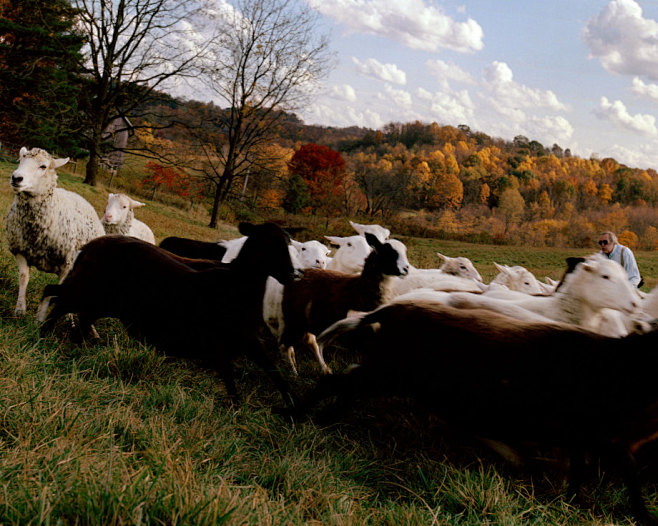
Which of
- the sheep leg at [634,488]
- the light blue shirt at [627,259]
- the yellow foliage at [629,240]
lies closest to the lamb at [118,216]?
the sheep leg at [634,488]

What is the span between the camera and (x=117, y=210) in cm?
755

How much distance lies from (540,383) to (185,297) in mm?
3021

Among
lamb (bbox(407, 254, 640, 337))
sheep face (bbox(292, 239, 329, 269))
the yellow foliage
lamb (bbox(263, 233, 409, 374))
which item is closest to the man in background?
lamb (bbox(407, 254, 640, 337))

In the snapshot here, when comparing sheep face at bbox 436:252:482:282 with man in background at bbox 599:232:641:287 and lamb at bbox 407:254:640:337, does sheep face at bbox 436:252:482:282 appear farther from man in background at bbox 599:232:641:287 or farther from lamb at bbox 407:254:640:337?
lamb at bbox 407:254:640:337

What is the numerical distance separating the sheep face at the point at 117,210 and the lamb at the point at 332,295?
370 centimetres

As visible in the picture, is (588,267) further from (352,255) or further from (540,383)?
(352,255)

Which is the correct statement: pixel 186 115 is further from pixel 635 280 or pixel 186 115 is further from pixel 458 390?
pixel 458 390

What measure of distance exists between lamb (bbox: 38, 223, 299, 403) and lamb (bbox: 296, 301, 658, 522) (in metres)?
1.42

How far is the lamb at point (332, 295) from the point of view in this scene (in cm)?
518

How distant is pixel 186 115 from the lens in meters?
25.7

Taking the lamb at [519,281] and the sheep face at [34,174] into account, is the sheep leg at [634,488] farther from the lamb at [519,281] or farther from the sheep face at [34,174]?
the sheep face at [34,174]

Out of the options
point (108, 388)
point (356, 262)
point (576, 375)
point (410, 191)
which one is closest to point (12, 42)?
point (356, 262)

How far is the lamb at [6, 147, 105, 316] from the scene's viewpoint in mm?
5367

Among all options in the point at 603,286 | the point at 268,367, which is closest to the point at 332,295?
the point at 268,367
